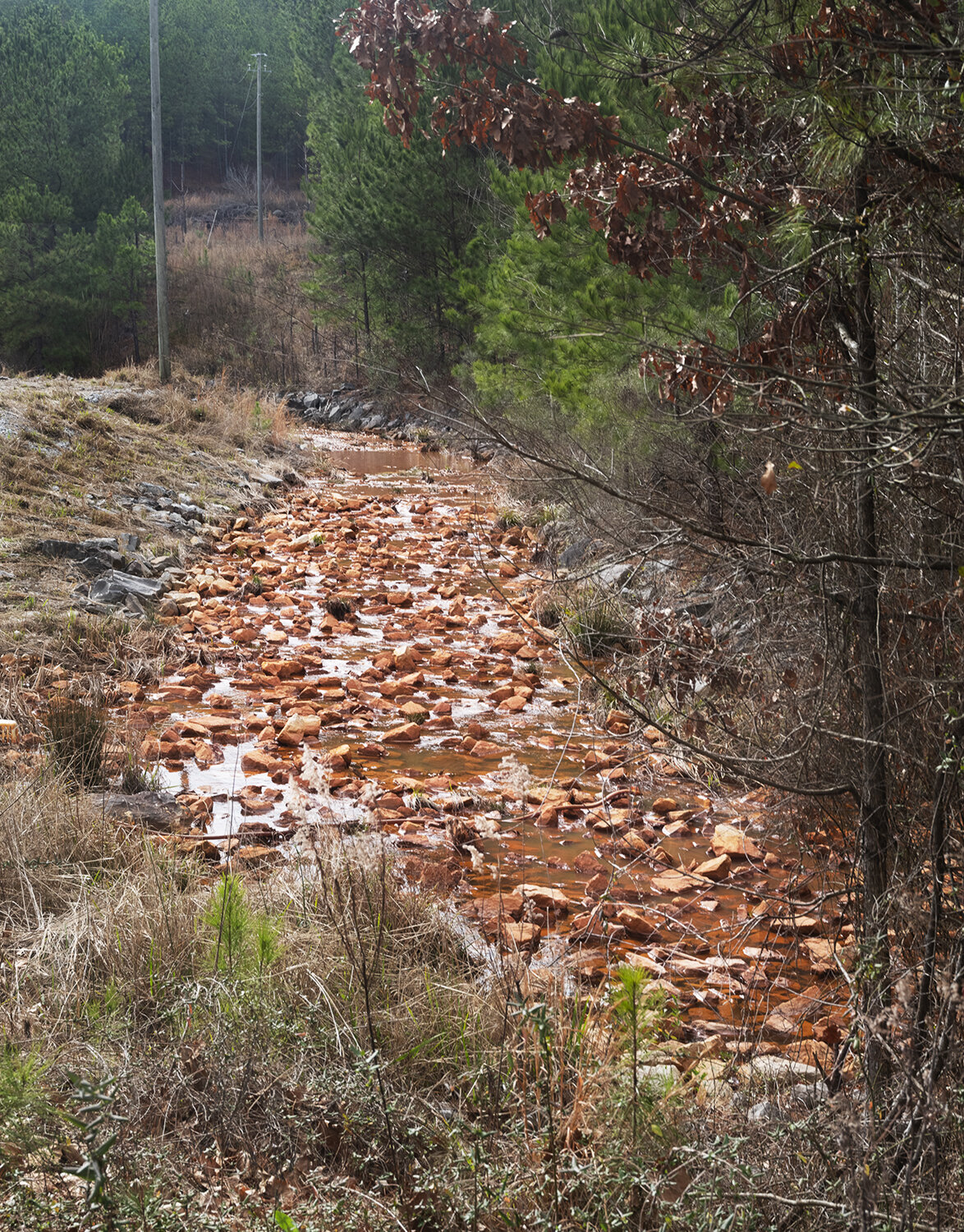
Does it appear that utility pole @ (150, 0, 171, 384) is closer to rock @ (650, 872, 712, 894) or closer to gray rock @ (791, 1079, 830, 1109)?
rock @ (650, 872, 712, 894)

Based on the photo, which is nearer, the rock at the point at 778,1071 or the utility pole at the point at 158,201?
the rock at the point at 778,1071

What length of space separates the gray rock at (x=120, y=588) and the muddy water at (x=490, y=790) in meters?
0.33

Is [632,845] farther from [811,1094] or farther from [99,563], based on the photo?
[99,563]

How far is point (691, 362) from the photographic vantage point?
283 cm

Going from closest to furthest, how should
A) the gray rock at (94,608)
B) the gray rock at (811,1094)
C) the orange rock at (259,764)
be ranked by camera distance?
the gray rock at (811,1094)
the orange rock at (259,764)
the gray rock at (94,608)

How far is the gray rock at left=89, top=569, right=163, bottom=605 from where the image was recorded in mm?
7867

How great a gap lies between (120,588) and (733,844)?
520cm

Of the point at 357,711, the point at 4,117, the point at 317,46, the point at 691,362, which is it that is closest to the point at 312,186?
the point at 317,46

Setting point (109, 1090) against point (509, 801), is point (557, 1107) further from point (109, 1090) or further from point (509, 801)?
point (509, 801)

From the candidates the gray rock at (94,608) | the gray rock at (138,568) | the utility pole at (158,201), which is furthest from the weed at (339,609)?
the utility pole at (158,201)

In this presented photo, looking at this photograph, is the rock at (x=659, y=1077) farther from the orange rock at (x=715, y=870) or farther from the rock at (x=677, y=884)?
the orange rock at (x=715, y=870)

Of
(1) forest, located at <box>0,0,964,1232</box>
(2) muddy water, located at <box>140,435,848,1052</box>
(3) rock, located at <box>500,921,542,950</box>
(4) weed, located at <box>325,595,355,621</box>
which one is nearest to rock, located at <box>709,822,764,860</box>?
(2) muddy water, located at <box>140,435,848,1052</box>

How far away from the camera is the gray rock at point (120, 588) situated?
25.8ft

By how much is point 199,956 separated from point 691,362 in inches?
82.3
